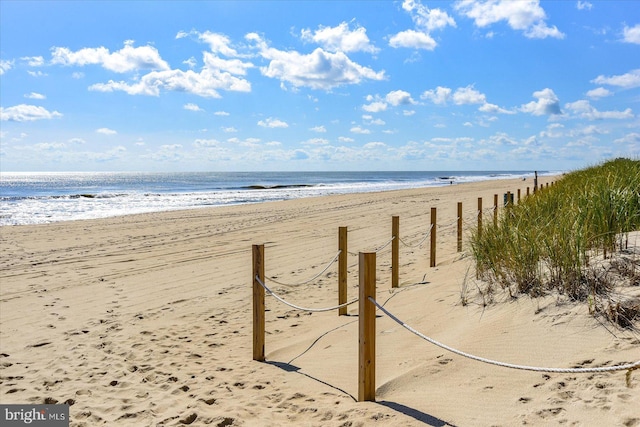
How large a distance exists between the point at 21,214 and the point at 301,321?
2146 centimetres

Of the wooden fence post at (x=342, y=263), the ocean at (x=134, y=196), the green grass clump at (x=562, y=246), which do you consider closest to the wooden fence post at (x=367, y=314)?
the green grass clump at (x=562, y=246)

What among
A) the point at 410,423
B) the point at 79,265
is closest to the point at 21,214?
the point at 79,265

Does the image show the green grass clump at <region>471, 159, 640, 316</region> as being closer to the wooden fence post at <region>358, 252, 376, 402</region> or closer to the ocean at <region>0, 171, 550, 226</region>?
the wooden fence post at <region>358, 252, 376, 402</region>

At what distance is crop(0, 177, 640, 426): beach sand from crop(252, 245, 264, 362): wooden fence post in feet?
0.50

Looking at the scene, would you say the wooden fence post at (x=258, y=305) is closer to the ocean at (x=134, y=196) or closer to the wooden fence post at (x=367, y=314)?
the wooden fence post at (x=367, y=314)

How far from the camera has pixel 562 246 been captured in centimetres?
501

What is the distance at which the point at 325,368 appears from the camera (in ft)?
15.8

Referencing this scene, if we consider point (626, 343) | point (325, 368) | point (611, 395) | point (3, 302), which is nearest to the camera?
point (611, 395)

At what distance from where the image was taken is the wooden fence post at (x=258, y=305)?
16.9 ft

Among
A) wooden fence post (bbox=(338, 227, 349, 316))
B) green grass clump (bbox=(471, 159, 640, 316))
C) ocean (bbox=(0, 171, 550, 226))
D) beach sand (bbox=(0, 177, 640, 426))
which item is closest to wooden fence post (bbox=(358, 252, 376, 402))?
beach sand (bbox=(0, 177, 640, 426))

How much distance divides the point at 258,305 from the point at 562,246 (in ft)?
11.1

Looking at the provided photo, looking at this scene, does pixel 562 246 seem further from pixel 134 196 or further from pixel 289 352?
pixel 134 196

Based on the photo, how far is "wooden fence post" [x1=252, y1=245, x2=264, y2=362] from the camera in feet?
16.9

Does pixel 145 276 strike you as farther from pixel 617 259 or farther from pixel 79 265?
pixel 617 259
